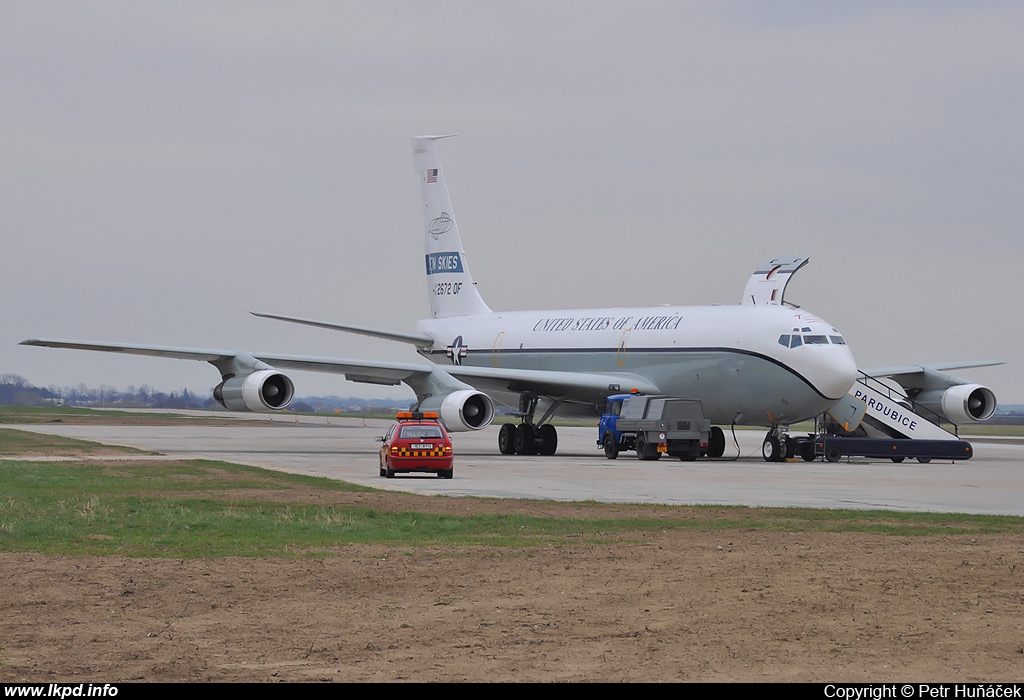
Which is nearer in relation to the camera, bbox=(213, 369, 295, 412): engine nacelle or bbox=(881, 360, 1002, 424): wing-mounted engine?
bbox=(213, 369, 295, 412): engine nacelle

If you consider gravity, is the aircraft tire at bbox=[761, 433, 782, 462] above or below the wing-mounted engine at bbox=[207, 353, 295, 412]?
below

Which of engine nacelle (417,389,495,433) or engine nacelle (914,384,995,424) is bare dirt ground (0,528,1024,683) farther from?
engine nacelle (914,384,995,424)

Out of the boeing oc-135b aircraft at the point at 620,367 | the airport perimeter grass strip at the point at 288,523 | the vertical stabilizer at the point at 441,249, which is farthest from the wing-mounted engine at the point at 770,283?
the airport perimeter grass strip at the point at 288,523

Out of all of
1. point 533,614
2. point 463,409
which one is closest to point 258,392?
point 463,409

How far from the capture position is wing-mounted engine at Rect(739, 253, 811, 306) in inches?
1724

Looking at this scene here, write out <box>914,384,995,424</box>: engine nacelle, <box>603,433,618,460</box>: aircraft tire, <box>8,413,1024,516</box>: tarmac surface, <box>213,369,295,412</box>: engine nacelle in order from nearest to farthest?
<box>8,413,1024,516</box>: tarmac surface
<box>213,369,295,412</box>: engine nacelle
<box>603,433,618,460</box>: aircraft tire
<box>914,384,995,424</box>: engine nacelle

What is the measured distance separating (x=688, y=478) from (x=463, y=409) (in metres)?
9.96

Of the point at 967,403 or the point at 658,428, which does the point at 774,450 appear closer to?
the point at 658,428

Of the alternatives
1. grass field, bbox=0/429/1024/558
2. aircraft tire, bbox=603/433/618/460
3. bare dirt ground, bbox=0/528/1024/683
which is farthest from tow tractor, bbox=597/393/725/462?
bare dirt ground, bbox=0/528/1024/683

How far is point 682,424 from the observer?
3762 cm

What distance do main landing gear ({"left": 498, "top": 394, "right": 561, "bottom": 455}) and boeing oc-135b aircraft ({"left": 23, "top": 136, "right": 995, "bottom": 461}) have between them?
0.11ft

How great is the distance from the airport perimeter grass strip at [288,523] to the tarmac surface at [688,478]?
92.8 inches
